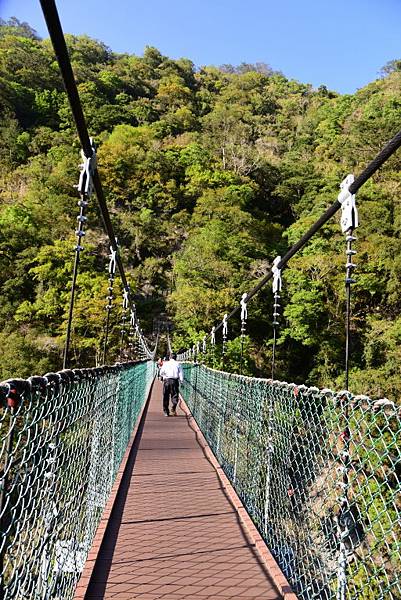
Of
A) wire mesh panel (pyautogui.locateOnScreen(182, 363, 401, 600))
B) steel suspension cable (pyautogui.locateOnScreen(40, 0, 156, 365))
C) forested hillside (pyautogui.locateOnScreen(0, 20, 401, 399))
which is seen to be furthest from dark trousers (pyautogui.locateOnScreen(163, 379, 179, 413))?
forested hillside (pyautogui.locateOnScreen(0, 20, 401, 399))

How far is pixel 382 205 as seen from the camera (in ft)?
67.7

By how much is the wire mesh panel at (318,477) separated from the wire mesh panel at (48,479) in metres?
0.53

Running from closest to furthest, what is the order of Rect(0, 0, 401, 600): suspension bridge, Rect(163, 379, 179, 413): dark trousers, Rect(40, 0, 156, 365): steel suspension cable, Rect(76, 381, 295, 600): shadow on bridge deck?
Rect(0, 0, 401, 600): suspension bridge, Rect(40, 0, 156, 365): steel suspension cable, Rect(76, 381, 295, 600): shadow on bridge deck, Rect(163, 379, 179, 413): dark trousers

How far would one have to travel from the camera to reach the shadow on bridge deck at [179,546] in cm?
140

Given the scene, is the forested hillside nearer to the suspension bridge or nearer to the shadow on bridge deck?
the shadow on bridge deck

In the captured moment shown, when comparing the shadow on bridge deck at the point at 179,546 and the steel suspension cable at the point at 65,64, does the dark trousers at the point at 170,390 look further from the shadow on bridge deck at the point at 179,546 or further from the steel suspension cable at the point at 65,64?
the steel suspension cable at the point at 65,64

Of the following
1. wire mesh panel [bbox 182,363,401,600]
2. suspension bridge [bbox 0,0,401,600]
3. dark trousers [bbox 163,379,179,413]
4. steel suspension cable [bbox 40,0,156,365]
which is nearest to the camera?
suspension bridge [bbox 0,0,401,600]

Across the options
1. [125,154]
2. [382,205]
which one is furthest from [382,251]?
[125,154]

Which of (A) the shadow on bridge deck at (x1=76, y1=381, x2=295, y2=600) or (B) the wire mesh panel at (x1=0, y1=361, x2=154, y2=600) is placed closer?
(B) the wire mesh panel at (x1=0, y1=361, x2=154, y2=600)

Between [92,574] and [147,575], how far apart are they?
150 mm

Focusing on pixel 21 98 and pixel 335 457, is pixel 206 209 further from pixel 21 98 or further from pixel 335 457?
pixel 335 457

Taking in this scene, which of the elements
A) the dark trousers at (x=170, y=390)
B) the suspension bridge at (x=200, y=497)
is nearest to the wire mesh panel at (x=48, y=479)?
the suspension bridge at (x=200, y=497)

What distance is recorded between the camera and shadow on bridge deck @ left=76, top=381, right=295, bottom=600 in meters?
1.40

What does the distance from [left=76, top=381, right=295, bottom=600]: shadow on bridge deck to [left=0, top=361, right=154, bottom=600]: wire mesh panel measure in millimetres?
113
